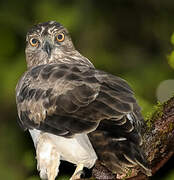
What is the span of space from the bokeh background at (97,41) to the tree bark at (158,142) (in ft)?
13.6

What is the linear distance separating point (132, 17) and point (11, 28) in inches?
117

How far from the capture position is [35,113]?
688cm

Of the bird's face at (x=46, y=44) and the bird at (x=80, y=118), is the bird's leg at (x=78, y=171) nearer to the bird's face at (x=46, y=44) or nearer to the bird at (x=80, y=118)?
the bird at (x=80, y=118)

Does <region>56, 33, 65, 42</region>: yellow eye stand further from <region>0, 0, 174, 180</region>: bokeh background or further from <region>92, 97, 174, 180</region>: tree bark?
<region>92, 97, 174, 180</region>: tree bark

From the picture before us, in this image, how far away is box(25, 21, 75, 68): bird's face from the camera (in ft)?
29.1

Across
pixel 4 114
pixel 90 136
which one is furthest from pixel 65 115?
pixel 4 114

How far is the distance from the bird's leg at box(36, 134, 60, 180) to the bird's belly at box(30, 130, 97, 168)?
2.2 inches

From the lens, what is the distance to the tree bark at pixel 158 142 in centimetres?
594

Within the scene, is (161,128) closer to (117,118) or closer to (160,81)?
(117,118)

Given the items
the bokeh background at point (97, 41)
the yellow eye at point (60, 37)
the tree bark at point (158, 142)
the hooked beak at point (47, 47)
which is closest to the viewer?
the tree bark at point (158, 142)

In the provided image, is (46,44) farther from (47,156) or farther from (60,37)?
(47,156)

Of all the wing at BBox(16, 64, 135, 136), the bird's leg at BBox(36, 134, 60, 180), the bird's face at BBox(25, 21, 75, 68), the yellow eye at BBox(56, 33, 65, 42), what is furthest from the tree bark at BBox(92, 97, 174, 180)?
the yellow eye at BBox(56, 33, 65, 42)

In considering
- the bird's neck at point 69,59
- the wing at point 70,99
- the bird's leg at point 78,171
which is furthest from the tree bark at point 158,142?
the bird's neck at point 69,59

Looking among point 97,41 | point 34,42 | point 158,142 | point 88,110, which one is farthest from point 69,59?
point 97,41
